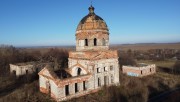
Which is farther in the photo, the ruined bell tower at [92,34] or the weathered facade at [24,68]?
the weathered facade at [24,68]

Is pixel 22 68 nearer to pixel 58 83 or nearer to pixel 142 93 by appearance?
pixel 58 83

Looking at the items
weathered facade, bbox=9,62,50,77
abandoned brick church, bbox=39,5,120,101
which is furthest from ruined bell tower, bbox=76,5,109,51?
weathered facade, bbox=9,62,50,77

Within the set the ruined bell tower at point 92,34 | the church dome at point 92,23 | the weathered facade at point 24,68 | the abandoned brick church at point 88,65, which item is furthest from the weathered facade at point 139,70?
the weathered facade at point 24,68

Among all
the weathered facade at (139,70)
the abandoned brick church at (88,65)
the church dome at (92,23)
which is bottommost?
the weathered facade at (139,70)

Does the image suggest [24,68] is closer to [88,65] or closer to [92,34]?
[88,65]

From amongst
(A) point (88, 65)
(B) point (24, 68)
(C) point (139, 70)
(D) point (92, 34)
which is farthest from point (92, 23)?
(B) point (24, 68)

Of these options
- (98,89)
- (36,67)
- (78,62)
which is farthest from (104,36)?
(36,67)

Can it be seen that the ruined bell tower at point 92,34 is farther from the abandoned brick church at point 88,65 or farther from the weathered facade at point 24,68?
the weathered facade at point 24,68

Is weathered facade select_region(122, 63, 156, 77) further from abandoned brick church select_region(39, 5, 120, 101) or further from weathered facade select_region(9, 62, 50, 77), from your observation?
weathered facade select_region(9, 62, 50, 77)

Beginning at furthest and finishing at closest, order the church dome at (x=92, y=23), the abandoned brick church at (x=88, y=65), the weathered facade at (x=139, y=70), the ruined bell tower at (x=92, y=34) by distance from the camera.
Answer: the weathered facade at (x=139, y=70)
the church dome at (x=92, y=23)
the ruined bell tower at (x=92, y=34)
the abandoned brick church at (x=88, y=65)
